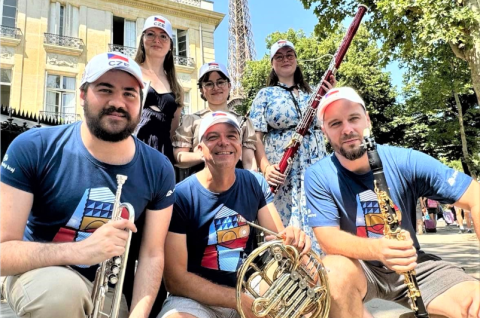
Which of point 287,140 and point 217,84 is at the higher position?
point 217,84

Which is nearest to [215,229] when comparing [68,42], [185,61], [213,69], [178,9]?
[213,69]

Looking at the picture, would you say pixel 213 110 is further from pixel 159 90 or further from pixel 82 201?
pixel 82 201

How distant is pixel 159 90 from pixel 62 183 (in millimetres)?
1592

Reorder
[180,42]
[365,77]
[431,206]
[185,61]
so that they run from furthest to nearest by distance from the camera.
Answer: [365,77], [180,42], [185,61], [431,206]

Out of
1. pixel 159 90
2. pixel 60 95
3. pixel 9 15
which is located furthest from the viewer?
pixel 60 95

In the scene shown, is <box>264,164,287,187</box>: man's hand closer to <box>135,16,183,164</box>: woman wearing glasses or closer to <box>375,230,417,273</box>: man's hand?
<box>135,16,183,164</box>: woman wearing glasses

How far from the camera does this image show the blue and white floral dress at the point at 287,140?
318cm

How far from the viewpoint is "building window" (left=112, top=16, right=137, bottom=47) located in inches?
674

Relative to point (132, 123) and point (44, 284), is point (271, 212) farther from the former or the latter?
point (44, 284)

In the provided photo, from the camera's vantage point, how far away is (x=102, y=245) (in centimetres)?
155

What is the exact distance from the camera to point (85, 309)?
1.60 m

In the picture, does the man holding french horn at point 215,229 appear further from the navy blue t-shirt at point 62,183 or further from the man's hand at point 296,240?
the navy blue t-shirt at point 62,183

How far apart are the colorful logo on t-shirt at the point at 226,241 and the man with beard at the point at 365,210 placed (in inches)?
20.0

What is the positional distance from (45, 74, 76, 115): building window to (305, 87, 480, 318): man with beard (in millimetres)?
15535
